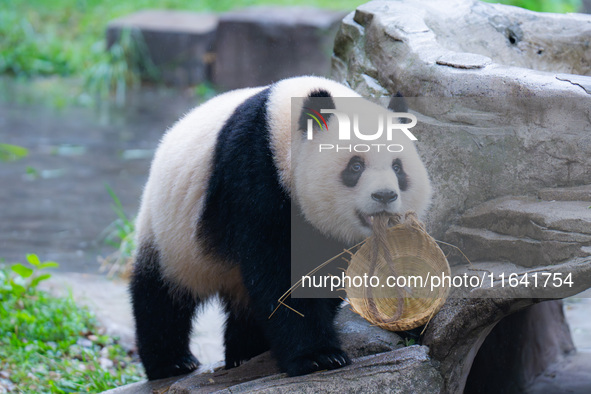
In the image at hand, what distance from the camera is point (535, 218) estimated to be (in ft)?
9.73

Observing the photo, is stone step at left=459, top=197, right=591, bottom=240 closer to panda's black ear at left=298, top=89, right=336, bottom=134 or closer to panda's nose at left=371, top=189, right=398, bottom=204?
panda's nose at left=371, top=189, right=398, bottom=204

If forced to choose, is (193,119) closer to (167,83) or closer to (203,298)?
(203,298)

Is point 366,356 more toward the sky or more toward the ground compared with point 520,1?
more toward the ground

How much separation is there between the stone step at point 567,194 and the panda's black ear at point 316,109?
1019 mm

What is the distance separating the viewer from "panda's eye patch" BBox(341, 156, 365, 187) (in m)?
2.81

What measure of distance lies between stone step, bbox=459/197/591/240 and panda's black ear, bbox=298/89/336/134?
0.88 meters

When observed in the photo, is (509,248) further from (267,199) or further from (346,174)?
(267,199)

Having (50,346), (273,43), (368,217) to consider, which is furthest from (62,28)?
(368,217)

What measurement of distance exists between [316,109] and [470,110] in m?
0.81

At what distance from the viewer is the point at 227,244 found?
3.14 m

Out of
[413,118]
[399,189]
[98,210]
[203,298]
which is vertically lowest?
[98,210]

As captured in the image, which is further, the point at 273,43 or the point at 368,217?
the point at 273,43

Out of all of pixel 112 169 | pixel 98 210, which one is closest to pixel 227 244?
pixel 98 210

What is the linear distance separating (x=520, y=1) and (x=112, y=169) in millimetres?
7388
